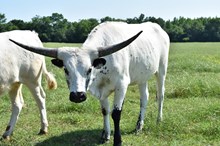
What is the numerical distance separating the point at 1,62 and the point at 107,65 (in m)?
2.01

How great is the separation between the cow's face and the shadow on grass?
202cm

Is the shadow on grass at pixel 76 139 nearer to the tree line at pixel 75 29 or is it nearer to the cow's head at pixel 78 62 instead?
the cow's head at pixel 78 62

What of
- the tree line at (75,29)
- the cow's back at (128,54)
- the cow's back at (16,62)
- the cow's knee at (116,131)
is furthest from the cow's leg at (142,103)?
the tree line at (75,29)

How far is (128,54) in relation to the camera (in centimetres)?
844

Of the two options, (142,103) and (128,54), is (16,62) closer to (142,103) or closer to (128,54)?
(128,54)

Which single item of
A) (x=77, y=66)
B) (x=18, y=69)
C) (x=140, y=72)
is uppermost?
(x=77, y=66)

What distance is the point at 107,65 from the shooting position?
306 inches

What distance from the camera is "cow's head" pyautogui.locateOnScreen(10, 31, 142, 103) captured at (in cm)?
672

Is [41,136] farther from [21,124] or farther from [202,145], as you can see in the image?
[202,145]

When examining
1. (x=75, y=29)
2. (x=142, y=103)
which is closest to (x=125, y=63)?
(x=142, y=103)

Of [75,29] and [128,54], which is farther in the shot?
[75,29]

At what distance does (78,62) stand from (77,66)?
0.25 ft

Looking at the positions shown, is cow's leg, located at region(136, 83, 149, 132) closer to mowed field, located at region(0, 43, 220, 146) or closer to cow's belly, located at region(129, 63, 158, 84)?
mowed field, located at region(0, 43, 220, 146)

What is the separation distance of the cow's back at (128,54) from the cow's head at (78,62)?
36 centimetres
